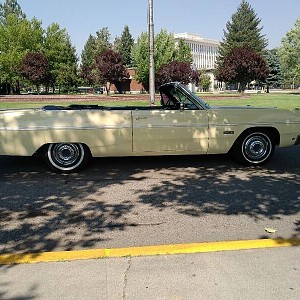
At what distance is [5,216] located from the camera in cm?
405

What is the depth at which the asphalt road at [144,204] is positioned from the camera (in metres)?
3.58

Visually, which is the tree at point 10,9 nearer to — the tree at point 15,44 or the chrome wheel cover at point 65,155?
the tree at point 15,44

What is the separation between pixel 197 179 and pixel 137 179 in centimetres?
91

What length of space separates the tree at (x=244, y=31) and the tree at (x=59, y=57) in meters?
36.3

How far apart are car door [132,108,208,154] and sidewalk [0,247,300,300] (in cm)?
284

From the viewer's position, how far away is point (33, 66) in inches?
1934

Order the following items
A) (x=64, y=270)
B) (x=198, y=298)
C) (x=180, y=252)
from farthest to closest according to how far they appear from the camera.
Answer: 1. (x=180, y=252)
2. (x=64, y=270)
3. (x=198, y=298)

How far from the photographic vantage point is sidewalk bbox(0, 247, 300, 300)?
261cm

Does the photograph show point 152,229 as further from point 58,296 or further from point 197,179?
point 197,179

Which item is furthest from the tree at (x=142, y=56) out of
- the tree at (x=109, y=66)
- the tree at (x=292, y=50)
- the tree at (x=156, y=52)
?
the tree at (x=292, y=50)

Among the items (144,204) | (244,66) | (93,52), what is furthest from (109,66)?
(144,204)

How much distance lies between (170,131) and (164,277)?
3252mm

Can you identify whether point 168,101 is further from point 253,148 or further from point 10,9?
point 10,9

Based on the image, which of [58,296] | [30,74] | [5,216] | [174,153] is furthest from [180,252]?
[30,74]
